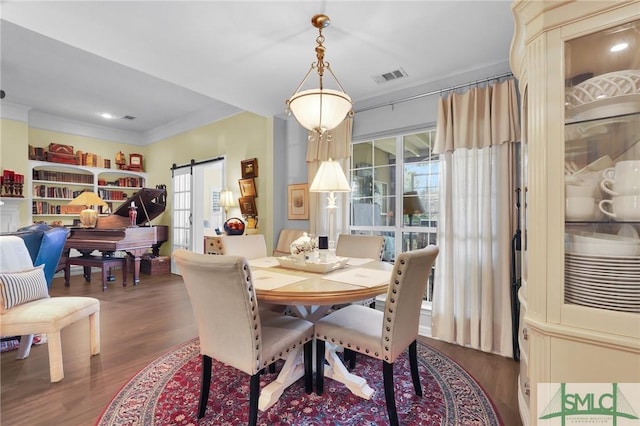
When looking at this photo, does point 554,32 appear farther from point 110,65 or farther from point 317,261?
point 110,65

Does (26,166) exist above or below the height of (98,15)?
below

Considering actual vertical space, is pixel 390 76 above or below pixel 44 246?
above

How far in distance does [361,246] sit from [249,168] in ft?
7.90

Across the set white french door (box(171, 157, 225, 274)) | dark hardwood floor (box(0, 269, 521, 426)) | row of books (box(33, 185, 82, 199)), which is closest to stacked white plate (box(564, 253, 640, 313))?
dark hardwood floor (box(0, 269, 521, 426))

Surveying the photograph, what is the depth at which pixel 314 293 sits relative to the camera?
61.5 inches

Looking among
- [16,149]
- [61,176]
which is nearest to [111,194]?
[61,176]

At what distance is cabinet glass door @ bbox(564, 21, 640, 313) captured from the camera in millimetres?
1138

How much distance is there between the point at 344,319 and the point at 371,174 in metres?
2.06

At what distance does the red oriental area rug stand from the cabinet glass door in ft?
3.56

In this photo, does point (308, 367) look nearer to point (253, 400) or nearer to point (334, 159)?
point (253, 400)

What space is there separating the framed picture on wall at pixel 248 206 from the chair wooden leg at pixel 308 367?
2.75 metres

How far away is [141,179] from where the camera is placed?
664 centimetres

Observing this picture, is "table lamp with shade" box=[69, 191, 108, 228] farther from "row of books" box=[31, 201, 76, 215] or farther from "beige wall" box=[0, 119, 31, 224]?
"row of books" box=[31, 201, 76, 215]

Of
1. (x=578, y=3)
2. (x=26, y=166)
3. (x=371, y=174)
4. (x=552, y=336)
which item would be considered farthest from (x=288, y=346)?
(x=26, y=166)
